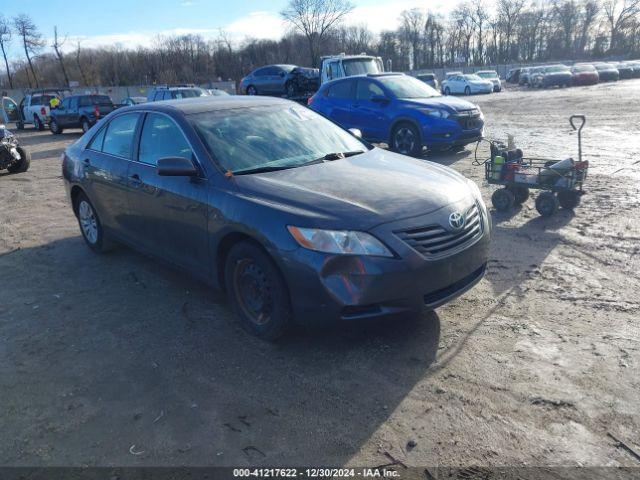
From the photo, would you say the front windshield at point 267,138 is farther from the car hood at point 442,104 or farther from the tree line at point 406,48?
the tree line at point 406,48

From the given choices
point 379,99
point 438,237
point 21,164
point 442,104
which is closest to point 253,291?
point 438,237

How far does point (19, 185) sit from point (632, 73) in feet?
165

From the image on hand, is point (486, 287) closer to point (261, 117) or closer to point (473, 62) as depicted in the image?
point (261, 117)

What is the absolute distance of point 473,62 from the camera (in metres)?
93.9

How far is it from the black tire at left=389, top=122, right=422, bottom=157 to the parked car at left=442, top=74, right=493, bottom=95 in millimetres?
32126

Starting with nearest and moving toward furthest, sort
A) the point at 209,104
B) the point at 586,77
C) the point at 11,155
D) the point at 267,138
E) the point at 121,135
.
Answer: the point at 267,138
the point at 209,104
the point at 121,135
the point at 11,155
the point at 586,77

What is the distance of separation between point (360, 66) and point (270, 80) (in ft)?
22.0

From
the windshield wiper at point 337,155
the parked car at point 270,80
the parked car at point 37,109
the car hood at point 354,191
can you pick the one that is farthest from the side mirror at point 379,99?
the parked car at point 37,109

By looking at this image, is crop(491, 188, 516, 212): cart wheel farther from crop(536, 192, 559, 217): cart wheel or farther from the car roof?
the car roof

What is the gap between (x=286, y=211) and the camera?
11.2 feet

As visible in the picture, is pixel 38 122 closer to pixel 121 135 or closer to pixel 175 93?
pixel 175 93

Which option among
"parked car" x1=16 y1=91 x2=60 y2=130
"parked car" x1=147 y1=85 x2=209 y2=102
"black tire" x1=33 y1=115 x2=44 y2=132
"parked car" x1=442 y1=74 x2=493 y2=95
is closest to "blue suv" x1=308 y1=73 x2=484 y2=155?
"parked car" x1=147 y1=85 x2=209 y2=102

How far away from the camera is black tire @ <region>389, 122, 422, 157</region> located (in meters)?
10.8

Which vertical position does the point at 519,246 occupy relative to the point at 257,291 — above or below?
below
